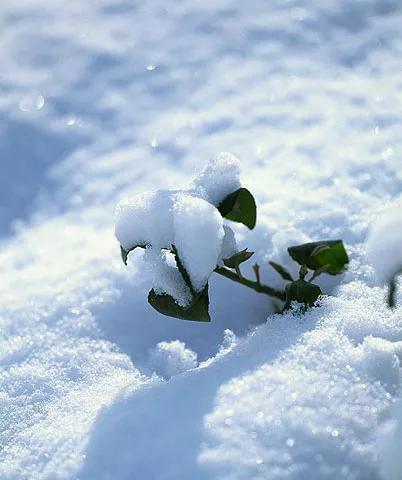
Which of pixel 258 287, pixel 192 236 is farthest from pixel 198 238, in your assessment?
pixel 258 287

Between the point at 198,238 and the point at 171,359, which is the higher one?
the point at 198,238

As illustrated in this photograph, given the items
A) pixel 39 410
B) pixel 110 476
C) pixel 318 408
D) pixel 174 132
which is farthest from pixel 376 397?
pixel 174 132

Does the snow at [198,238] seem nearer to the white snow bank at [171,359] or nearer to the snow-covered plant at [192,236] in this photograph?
Answer: the snow-covered plant at [192,236]

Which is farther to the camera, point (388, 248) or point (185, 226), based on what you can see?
point (185, 226)

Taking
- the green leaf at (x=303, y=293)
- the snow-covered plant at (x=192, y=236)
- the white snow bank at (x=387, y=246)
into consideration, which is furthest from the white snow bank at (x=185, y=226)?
the white snow bank at (x=387, y=246)

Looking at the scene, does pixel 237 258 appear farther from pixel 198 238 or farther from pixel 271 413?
pixel 271 413

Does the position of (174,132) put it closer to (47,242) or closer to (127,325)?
(47,242)
